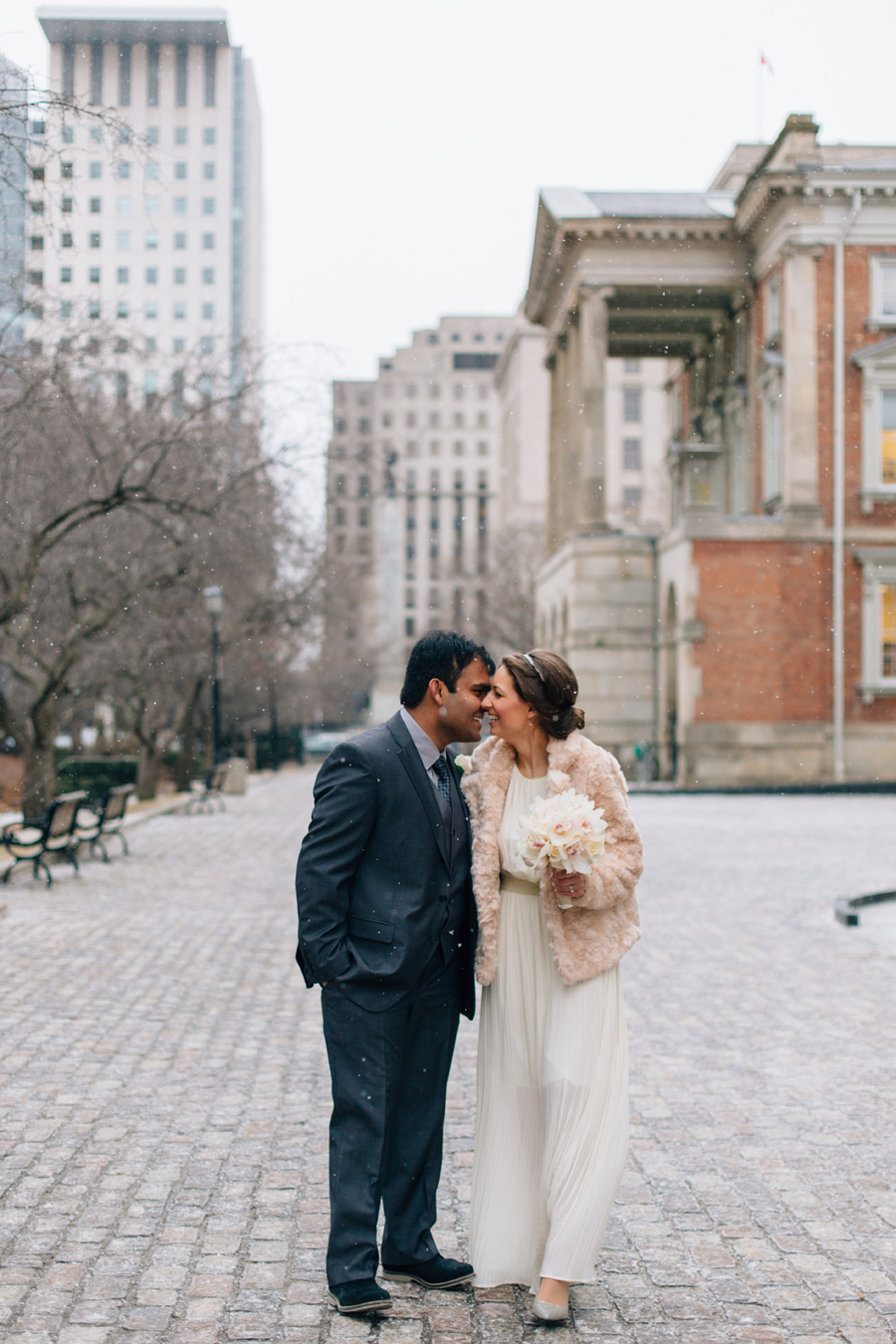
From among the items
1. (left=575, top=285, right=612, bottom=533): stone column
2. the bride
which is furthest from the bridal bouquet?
(left=575, top=285, right=612, bottom=533): stone column

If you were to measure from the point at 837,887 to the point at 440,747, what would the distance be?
12.1 metres

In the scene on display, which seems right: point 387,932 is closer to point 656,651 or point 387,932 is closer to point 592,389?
point 656,651

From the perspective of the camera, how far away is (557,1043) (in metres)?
4.27

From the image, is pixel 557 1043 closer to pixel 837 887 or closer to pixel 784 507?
pixel 837 887

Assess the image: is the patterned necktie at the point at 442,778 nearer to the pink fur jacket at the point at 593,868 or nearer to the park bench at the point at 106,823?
the pink fur jacket at the point at 593,868

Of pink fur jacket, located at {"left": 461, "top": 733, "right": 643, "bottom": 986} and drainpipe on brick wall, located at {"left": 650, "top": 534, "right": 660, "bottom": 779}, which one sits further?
drainpipe on brick wall, located at {"left": 650, "top": 534, "right": 660, "bottom": 779}

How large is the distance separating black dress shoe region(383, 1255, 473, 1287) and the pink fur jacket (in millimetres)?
892

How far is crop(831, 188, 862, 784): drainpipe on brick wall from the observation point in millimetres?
37406

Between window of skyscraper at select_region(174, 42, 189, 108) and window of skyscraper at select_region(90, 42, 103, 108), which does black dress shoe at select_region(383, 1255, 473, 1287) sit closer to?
window of skyscraper at select_region(90, 42, 103, 108)

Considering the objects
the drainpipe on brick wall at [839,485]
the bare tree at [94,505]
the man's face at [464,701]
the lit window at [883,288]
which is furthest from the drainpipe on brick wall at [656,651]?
the man's face at [464,701]

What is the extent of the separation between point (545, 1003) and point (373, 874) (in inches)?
27.5

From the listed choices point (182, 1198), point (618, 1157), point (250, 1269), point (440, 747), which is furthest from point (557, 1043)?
point (182, 1198)

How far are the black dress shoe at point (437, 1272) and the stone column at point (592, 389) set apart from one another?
1514 inches

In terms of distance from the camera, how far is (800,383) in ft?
124
